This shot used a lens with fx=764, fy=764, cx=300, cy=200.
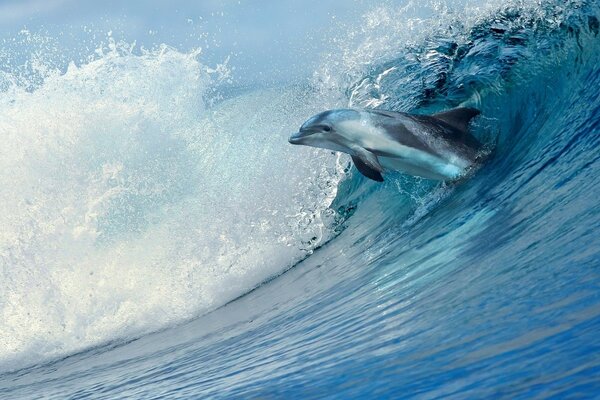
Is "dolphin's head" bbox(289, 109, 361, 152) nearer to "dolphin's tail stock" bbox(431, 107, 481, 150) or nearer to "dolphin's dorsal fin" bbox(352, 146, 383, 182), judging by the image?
"dolphin's dorsal fin" bbox(352, 146, 383, 182)

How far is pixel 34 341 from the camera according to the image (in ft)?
33.2

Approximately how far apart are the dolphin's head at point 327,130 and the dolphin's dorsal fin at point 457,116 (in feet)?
2.72

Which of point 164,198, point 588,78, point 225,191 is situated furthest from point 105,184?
point 588,78

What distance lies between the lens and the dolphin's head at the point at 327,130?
21.3 ft

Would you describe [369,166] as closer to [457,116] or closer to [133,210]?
[457,116]

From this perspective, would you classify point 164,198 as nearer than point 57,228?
No

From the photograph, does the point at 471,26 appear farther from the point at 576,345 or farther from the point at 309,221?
the point at 576,345

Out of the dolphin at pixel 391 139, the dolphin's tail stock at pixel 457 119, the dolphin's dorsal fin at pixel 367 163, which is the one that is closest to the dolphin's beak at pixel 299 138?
the dolphin at pixel 391 139

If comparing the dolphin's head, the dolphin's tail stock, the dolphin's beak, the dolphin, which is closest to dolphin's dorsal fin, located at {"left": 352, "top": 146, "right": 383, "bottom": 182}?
the dolphin

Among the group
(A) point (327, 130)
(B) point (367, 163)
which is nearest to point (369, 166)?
(B) point (367, 163)

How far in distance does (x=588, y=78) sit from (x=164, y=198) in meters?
7.93

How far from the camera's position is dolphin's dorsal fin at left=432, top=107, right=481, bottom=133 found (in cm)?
681

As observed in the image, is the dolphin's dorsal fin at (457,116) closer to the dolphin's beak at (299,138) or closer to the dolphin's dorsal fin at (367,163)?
the dolphin's dorsal fin at (367,163)

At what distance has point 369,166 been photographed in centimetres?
630
